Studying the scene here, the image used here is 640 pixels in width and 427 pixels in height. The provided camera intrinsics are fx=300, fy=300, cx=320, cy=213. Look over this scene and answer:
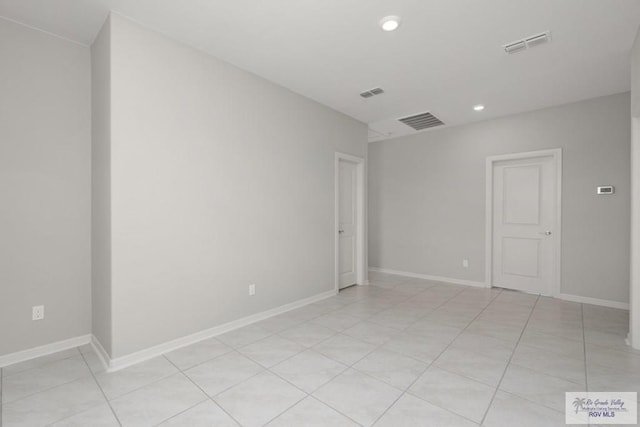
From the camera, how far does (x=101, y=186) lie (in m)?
2.59

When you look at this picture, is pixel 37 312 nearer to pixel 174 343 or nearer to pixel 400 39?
pixel 174 343

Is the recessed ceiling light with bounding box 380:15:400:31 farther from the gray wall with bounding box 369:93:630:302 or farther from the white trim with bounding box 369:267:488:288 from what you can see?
the white trim with bounding box 369:267:488:288

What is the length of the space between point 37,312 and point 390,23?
12.7ft

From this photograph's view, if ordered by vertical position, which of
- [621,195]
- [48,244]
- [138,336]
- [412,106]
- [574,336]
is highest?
[412,106]

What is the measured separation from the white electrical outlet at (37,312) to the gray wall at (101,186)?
36 cm

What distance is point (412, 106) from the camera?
4379mm

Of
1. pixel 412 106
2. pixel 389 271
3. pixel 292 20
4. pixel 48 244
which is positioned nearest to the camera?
pixel 292 20

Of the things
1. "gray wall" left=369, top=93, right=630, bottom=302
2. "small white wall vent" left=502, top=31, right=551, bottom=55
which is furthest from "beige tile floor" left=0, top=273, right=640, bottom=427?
"small white wall vent" left=502, top=31, right=551, bottom=55

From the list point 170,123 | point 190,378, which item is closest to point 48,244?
point 170,123

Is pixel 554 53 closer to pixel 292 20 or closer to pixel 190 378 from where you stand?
pixel 292 20

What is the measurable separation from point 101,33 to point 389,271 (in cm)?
556

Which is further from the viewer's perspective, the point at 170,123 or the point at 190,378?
→ the point at 170,123

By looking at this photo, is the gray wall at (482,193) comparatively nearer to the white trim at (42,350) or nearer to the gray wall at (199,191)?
the gray wall at (199,191)

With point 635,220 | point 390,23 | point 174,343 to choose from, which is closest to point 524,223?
point 635,220
